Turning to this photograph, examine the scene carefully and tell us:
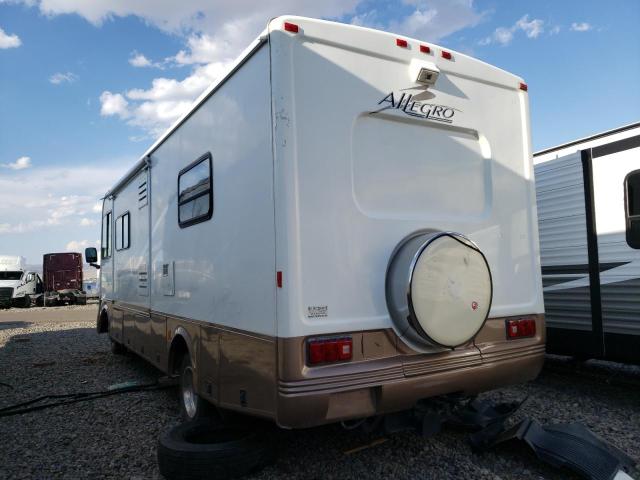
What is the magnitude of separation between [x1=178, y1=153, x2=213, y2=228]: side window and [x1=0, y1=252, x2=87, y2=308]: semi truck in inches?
929

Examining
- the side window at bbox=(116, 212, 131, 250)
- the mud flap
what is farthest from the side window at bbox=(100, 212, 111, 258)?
the mud flap

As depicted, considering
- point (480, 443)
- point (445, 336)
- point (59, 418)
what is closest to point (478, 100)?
point (445, 336)

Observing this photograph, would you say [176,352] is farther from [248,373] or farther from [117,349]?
[117,349]

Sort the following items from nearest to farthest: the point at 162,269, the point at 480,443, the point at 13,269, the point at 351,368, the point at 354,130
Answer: the point at 351,368 < the point at 354,130 < the point at 480,443 < the point at 162,269 < the point at 13,269

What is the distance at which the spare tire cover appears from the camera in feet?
10.3

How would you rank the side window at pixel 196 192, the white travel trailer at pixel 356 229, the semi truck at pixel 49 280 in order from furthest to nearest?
the semi truck at pixel 49 280 → the side window at pixel 196 192 → the white travel trailer at pixel 356 229

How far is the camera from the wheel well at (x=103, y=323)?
8620 mm

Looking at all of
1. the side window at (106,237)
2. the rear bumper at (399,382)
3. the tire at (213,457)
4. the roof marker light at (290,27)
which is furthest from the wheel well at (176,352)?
the side window at (106,237)

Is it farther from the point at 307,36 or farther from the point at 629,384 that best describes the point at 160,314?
the point at 629,384

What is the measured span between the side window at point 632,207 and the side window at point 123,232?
5.83m

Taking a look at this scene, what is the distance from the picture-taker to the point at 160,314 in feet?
→ 17.1

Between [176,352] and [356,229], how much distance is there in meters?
2.44

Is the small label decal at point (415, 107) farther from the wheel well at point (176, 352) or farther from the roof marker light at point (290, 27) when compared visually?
the wheel well at point (176, 352)

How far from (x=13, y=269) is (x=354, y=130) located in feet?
86.3
